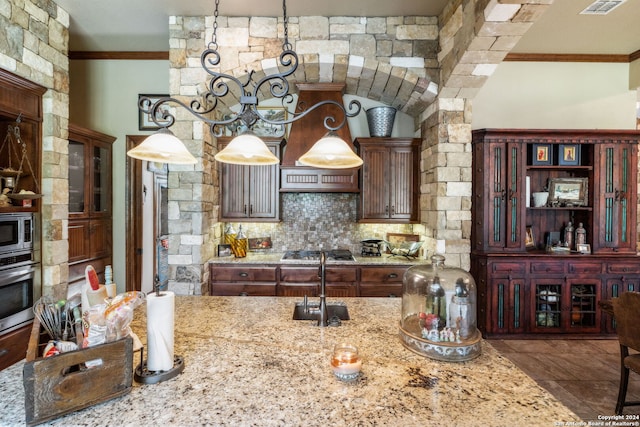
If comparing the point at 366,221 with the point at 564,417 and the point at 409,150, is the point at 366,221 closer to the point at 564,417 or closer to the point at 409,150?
the point at 409,150

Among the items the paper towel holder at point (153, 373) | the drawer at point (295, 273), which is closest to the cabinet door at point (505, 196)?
the drawer at point (295, 273)

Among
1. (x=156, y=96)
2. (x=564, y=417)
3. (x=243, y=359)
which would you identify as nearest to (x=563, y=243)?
(x=564, y=417)

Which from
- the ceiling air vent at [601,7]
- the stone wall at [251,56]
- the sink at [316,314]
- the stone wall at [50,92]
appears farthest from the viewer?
the stone wall at [251,56]

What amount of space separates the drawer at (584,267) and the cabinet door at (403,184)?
1725mm

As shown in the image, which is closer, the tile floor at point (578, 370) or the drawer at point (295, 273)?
the tile floor at point (578, 370)

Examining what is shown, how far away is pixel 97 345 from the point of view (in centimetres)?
100

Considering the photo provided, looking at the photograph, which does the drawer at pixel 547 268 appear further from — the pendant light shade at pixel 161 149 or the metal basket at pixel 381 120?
the pendant light shade at pixel 161 149

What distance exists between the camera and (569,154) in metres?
Result: 3.61

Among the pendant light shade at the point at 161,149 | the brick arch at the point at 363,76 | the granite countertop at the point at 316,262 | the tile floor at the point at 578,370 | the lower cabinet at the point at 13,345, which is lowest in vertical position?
the tile floor at the point at 578,370

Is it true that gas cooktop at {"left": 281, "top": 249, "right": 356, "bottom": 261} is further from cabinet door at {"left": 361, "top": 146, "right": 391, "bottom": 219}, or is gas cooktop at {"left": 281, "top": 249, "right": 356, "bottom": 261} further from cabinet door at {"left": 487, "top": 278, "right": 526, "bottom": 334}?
cabinet door at {"left": 487, "top": 278, "right": 526, "bottom": 334}

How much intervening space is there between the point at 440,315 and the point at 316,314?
2.25 ft

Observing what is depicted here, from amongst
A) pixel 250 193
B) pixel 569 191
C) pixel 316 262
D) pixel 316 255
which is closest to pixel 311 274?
pixel 316 262

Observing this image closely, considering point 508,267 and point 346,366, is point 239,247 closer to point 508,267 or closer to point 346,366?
point 346,366

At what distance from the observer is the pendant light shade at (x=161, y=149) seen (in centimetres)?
150
